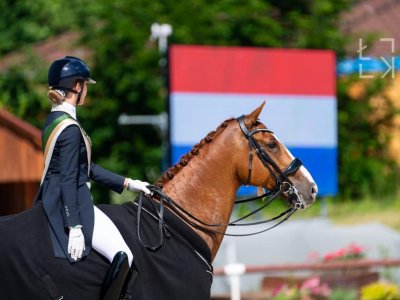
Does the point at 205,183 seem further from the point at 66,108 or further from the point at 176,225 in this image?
the point at 66,108

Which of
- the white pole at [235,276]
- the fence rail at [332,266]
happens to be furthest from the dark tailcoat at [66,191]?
the fence rail at [332,266]

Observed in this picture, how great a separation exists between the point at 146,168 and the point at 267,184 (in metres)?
12.9

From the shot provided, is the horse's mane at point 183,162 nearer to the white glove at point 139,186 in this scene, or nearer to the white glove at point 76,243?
the white glove at point 139,186

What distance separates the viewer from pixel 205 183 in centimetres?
644

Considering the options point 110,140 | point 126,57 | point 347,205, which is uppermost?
point 126,57

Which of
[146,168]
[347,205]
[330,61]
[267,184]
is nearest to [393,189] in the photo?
[347,205]

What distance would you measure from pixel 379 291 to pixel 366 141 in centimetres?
1030

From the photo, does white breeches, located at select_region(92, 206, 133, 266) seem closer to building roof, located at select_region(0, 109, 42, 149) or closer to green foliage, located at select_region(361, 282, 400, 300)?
green foliage, located at select_region(361, 282, 400, 300)

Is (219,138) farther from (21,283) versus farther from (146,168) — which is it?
(146,168)

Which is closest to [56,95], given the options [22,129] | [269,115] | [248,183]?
[248,183]

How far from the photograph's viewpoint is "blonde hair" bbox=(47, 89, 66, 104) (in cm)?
601

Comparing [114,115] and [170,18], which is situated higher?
[170,18]

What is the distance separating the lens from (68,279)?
5.82m

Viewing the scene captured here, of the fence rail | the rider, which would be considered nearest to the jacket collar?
the rider
